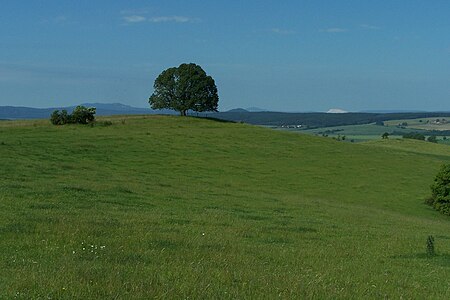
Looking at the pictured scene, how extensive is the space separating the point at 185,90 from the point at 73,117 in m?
24.4

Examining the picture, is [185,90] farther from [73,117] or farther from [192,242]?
[192,242]

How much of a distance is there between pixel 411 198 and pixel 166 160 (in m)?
25.1

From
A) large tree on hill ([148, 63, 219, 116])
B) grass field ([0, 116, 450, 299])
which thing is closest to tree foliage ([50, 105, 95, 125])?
large tree on hill ([148, 63, 219, 116])

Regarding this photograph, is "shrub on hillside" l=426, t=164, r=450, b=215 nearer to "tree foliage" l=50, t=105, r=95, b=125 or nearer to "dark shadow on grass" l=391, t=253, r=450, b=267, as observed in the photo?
"dark shadow on grass" l=391, t=253, r=450, b=267

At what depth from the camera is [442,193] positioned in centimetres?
5025

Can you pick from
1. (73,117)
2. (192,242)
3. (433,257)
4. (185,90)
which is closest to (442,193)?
(433,257)

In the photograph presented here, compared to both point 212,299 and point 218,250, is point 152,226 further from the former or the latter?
point 212,299

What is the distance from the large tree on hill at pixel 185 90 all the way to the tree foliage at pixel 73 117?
18948mm

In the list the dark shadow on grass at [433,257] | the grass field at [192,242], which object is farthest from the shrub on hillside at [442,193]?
the dark shadow on grass at [433,257]

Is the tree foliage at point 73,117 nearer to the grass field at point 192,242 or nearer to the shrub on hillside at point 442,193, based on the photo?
the grass field at point 192,242

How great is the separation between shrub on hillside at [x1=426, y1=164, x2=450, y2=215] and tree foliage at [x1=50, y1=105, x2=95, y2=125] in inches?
2087

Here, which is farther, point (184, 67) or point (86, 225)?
point (184, 67)

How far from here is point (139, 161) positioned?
2191 inches

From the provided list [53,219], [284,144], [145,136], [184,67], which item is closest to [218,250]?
[53,219]
